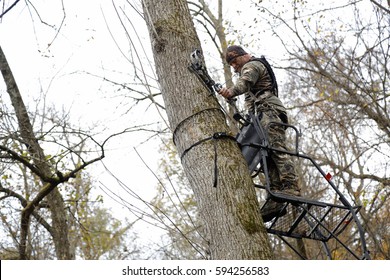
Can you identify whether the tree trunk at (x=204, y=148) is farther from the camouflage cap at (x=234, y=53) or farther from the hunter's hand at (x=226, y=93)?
the camouflage cap at (x=234, y=53)

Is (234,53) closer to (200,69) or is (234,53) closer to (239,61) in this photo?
(239,61)

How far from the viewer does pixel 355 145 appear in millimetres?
12641

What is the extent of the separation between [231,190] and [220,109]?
2.33 feet

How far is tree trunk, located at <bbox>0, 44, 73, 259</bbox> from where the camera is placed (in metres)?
9.05

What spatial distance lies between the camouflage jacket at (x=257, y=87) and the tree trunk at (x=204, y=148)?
2.36 feet

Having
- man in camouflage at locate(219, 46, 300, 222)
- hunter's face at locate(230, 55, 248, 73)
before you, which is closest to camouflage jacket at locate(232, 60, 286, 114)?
A: man in camouflage at locate(219, 46, 300, 222)

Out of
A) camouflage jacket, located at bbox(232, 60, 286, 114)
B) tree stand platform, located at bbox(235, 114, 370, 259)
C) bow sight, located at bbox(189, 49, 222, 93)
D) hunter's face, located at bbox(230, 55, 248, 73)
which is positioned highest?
hunter's face, located at bbox(230, 55, 248, 73)

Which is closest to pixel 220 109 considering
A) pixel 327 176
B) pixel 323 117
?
pixel 327 176

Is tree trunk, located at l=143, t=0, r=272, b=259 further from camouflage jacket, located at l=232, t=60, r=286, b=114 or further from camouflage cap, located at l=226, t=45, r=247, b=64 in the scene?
camouflage cap, located at l=226, t=45, r=247, b=64

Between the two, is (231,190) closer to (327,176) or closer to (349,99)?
(327,176)

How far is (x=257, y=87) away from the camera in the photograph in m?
5.18

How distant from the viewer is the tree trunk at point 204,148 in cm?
347

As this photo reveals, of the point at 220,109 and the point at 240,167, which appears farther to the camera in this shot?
the point at 220,109

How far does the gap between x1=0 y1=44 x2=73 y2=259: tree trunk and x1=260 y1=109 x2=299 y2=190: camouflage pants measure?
4.76 metres
